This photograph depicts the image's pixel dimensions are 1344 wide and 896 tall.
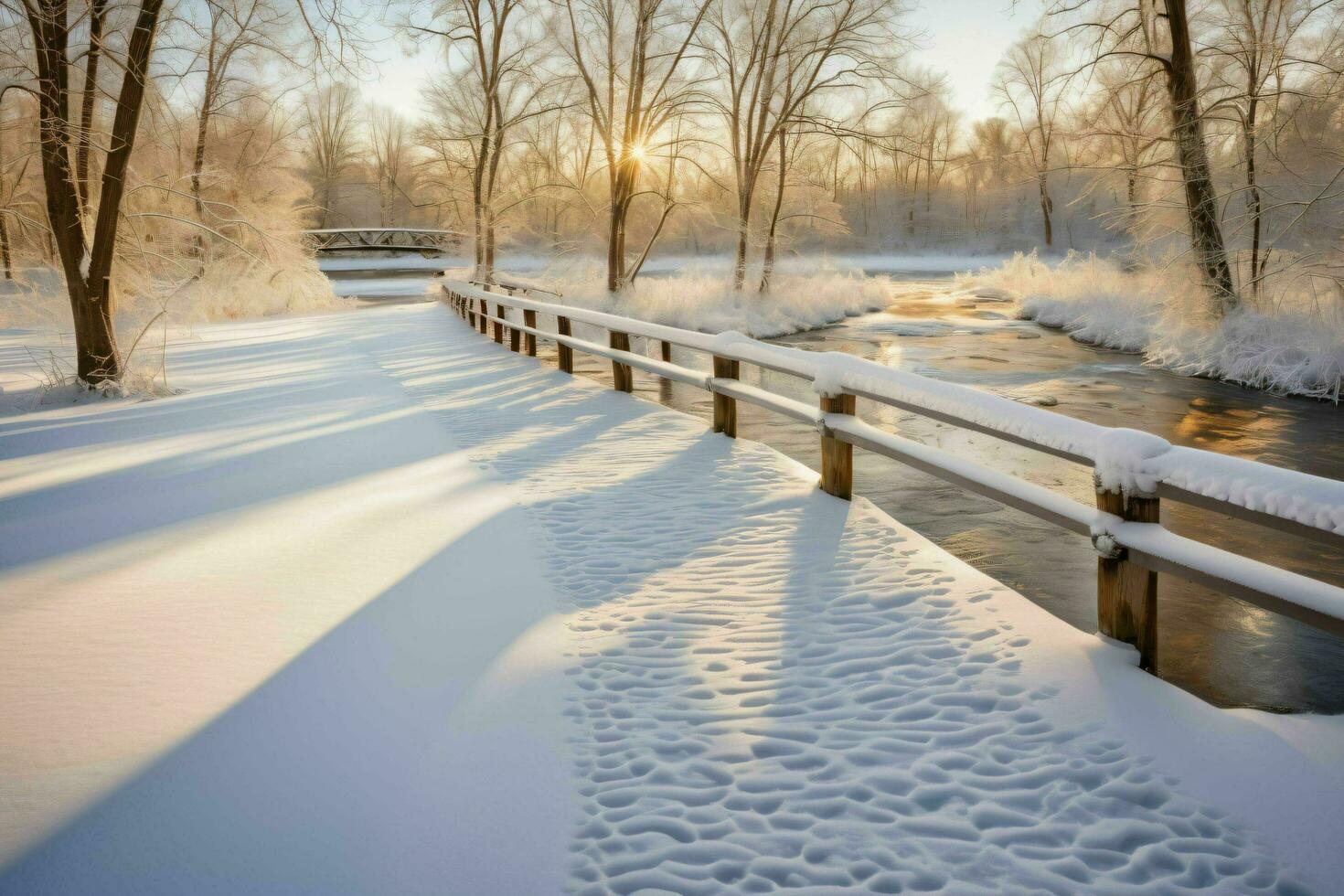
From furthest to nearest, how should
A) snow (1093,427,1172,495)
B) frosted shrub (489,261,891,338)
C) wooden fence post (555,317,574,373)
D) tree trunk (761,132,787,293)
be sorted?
tree trunk (761,132,787,293), frosted shrub (489,261,891,338), wooden fence post (555,317,574,373), snow (1093,427,1172,495)

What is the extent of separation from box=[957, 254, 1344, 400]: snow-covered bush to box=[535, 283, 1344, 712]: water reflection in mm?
528

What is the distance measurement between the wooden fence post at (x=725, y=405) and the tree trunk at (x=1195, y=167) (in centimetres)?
1137

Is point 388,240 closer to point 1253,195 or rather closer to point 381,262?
point 381,262

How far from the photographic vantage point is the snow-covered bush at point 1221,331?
13.8m

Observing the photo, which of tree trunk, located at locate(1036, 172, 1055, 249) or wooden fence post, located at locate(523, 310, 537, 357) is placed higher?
tree trunk, located at locate(1036, 172, 1055, 249)

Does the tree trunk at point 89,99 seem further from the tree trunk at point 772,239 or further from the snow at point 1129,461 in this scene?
the tree trunk at point 772,239

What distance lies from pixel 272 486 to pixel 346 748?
4.13 metres

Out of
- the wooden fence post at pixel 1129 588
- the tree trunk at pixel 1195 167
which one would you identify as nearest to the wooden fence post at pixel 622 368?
the wooden fence post at pixel 1129 588

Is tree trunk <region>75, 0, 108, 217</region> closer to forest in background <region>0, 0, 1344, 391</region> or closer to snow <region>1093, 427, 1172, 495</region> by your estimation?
forest in background <region>0, 0, 1344, 391</region>

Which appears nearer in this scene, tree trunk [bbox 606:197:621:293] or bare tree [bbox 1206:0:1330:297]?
bare tree [bbox 1206:0:1330:297]

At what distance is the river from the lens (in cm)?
465

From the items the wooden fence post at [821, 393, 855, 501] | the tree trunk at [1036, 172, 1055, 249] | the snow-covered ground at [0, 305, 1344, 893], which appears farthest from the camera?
the tree trunk at [1036, 172, 1055, 249]

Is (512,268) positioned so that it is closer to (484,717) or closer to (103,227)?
(103,227)

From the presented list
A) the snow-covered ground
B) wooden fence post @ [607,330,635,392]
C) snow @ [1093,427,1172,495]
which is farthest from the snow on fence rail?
wooden fence post @ [607,330,635,392]
